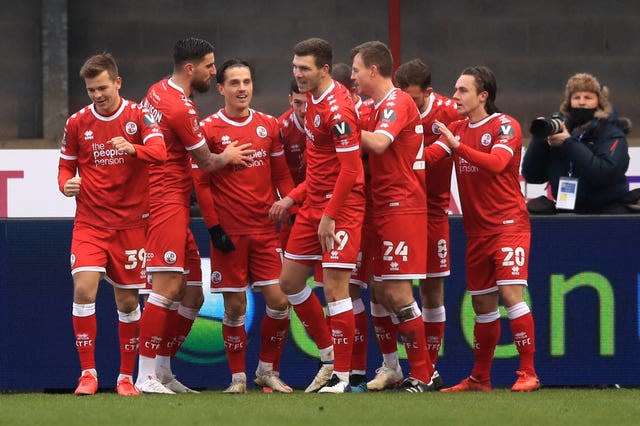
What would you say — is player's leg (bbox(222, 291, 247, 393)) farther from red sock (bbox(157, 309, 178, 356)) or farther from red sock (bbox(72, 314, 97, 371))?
red sock (bbox(72, 314, 97, 371))

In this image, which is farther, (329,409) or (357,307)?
(357,307)

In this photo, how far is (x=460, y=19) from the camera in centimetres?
1452

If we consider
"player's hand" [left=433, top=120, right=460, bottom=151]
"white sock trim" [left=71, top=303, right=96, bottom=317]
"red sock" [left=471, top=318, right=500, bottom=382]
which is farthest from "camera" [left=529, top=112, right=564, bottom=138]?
"white sock trim" [left=71, top=303, right=96, bottom=317]

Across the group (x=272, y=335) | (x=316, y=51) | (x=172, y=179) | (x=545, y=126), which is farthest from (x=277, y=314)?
(x=545, y=126)

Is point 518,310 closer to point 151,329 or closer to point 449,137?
point 449,137

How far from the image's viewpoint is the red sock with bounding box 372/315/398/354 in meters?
8.40

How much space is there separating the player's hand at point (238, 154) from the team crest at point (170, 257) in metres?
0.56

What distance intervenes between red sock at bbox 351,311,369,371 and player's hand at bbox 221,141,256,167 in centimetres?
107

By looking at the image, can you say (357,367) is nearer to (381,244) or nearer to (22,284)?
(381,244)

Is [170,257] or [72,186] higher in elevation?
[72,186]

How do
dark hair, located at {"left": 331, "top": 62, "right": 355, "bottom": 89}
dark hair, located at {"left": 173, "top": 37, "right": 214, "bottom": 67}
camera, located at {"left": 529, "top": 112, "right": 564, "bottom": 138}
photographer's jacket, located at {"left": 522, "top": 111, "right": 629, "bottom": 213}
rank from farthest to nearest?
dark hair, located at {"left": 331, "top": 62, "right": 355, "bottom": 89} → photographer's jacket, located at {"left": 522, "top": 111, "right": 629, "bottom": 213} → camera, located at {"left": 529, "top": 112, "right": 564, "bottom": 138} → dark hair, located at {"left": 173, "top": 37, "right": 214, "bottom": 67}

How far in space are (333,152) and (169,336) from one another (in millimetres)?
1452

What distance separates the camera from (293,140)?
8547 millimetres

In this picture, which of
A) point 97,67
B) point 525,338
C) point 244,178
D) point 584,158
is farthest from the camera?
point 584,158
